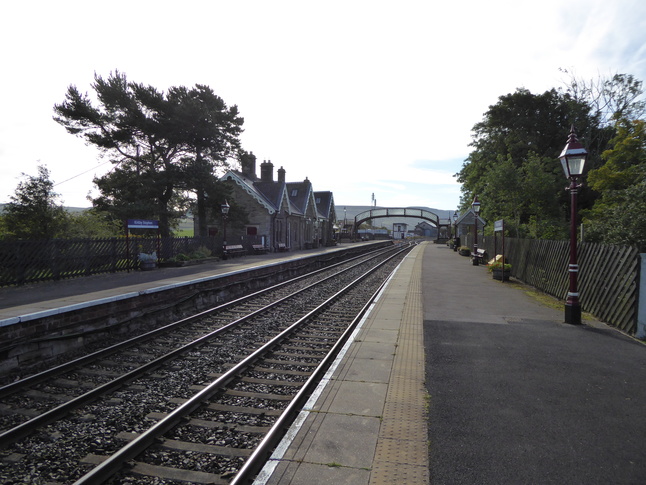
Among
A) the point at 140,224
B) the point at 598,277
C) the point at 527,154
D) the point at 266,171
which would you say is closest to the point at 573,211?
the point at 598,277

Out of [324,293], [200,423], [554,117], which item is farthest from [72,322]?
[554,117]

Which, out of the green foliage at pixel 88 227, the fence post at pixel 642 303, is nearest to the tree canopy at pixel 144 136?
the green foliage at pixel 88 227

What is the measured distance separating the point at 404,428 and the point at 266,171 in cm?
4239

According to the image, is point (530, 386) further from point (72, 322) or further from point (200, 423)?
point (72, 322)

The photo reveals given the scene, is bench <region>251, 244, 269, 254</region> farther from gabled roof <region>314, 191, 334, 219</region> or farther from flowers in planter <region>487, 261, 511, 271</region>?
gabled roof <region>314, 191, 334, 219</region>

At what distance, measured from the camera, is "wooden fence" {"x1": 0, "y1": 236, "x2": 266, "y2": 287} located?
40.8 feet

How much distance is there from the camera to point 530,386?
4812 mm

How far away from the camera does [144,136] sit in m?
26.8

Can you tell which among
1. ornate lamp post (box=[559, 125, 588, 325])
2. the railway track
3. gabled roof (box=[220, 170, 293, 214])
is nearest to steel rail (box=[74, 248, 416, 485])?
the railway track

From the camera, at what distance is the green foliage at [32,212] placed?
15375 millimetres

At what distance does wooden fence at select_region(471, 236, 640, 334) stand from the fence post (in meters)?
0.11

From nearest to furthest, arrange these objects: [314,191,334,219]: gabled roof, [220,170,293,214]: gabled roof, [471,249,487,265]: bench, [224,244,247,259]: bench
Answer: [471,249,487,265]: bench, [224,244,247,259]: bench, [220,170,293,214]: gabled roof, [314,191,334,219]: gabled roof

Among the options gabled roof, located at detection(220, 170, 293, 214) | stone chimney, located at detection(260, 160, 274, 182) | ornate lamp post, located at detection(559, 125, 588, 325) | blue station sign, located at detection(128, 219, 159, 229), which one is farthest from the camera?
stone chimney, located at detection(260, 160, 274, 182)

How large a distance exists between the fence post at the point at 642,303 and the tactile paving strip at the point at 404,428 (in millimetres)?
3871
